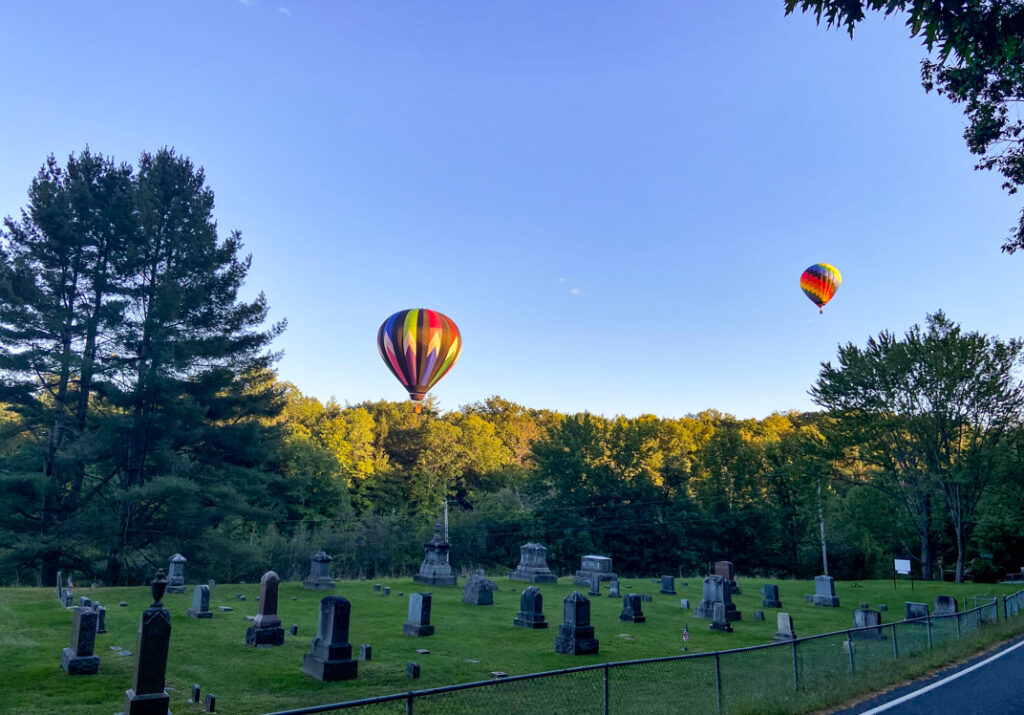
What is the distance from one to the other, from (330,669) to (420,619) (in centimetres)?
576

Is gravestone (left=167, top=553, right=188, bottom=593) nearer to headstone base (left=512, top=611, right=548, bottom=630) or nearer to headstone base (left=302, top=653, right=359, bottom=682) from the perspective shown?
headstone base (left=512, top=611, right=548, bottom=630)

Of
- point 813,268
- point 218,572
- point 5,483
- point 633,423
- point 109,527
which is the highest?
point 813,268

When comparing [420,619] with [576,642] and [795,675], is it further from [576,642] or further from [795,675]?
[795,675]

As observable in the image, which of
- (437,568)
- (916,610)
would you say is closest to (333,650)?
(437,568)

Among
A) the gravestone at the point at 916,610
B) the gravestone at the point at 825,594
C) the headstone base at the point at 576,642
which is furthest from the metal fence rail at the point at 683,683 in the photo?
the gravestone at the point at 825,594

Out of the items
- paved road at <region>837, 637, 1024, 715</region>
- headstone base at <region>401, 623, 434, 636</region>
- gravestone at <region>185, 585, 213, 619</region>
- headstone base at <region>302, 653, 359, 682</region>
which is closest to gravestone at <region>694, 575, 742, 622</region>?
paved road at <region>837, 637, 1024, 715</region>

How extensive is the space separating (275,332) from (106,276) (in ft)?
30.7

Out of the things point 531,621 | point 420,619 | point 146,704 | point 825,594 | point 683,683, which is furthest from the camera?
point 825,594

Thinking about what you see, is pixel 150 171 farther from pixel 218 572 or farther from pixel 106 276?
pixel 218 572

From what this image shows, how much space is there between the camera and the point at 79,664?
40.0 feet

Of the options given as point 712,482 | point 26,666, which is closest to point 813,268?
point 712,482

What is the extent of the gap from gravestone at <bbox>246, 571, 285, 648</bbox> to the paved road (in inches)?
513

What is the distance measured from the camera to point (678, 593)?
33406 mm

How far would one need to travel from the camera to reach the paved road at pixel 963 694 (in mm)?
9836
